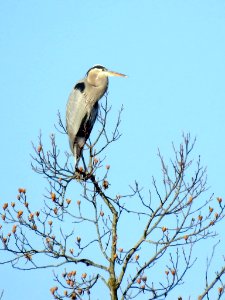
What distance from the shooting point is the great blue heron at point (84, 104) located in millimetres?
9148

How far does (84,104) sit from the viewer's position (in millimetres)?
9250

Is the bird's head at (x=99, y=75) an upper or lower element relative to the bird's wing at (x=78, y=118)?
upper

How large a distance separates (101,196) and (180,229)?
97cm

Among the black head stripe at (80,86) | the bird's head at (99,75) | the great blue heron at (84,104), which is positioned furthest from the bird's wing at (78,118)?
the bird's head at (99,75)

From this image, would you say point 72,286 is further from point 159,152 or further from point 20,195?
point 159,152

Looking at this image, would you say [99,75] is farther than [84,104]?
Yes

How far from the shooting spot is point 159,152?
568 cm

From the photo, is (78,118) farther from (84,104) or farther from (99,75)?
(99,75)

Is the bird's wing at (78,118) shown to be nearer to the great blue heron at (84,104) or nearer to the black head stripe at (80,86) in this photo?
the great blue heron at (84,104)

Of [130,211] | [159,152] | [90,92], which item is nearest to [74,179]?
[130,211]

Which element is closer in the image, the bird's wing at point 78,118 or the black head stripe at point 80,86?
the bird's wing at point 78,118

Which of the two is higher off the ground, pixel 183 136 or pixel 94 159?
pixel 94 159

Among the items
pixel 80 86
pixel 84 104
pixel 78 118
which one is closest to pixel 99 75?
pixel 80 86

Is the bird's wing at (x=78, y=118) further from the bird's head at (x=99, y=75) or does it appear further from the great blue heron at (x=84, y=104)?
the bird's head at (x=99, y=75)
